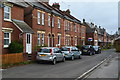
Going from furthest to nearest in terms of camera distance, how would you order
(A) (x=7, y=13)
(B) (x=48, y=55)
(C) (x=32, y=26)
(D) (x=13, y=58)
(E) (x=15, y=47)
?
(C) (x=32, y=26)
(A) (x=7, y=13)
(E) (x=15, y=47)
(B) (x=48, y=55)
(D) (x=13, y=58)

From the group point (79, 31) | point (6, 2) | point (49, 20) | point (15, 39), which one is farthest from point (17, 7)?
point (79, 31)

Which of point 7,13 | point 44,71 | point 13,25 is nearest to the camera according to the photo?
point 44,71

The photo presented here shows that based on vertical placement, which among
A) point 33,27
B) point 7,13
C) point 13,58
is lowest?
point 13,58

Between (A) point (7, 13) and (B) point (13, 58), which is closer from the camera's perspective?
→ (B) point (13, 58)

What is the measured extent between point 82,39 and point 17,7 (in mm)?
28831

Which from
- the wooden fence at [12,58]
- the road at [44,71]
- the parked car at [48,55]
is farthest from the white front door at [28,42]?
the road at [44,71]

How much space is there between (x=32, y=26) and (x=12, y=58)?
844 centimetres

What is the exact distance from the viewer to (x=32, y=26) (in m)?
23.2

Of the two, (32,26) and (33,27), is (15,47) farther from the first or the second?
(33,27)

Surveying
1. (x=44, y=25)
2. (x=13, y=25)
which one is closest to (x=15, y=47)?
(x=13, y=25)

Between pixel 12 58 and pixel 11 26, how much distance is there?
4.90m

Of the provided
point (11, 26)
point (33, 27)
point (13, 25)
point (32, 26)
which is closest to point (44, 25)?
point (33, 27)

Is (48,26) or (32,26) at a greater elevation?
(48,26)

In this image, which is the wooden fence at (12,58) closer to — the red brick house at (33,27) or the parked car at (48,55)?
the parked car at (48,55)
